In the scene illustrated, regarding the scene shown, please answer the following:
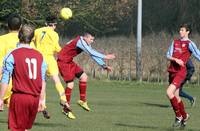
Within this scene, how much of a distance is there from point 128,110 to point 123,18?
41615mm

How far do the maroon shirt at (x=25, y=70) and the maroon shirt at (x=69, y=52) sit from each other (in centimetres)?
719

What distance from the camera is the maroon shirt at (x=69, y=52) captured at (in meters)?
16.9

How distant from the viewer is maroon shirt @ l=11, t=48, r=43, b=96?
9484mm

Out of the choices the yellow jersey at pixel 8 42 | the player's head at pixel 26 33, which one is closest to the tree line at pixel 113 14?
the yellow jersey at pixel 8 42

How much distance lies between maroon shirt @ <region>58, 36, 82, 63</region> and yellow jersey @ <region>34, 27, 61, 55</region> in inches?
43.6

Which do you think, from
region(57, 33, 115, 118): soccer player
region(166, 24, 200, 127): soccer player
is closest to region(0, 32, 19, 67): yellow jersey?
region(166, 24, 200, 127): soccer player

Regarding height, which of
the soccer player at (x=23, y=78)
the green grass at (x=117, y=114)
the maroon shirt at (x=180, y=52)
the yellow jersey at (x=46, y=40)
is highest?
the yellow jersey at (x=46, y=40)

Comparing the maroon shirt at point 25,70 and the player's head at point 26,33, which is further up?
the player's head at point 26,33

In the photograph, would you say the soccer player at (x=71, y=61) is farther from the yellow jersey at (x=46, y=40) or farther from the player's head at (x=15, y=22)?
the player's head at (x=15, y=22)

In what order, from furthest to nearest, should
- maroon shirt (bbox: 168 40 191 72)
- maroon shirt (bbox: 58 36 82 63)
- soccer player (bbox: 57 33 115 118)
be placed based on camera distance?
maroon shirt (bbox: 58 36 82 63) < soccer player (bbox: 57 33 115 118) < maroon shirt (bbox: 168 40 191 72)

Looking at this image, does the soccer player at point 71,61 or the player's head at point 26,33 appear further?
the soccer player at point 71,61

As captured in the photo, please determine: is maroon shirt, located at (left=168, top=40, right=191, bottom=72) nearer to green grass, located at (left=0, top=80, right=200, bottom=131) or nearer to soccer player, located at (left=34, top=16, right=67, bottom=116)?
green grass, located at (left=0, top=80, right=200, bottom=131)

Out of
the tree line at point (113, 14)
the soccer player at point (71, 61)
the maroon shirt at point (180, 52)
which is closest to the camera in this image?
the maroon shirt at point (180, 52)

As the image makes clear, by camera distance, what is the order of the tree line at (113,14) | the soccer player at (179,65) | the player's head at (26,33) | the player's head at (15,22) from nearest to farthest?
the player's head at (26,33) → the player's head at (15,22) → the soccer player at (179,65) → the tree line at (113,14)
